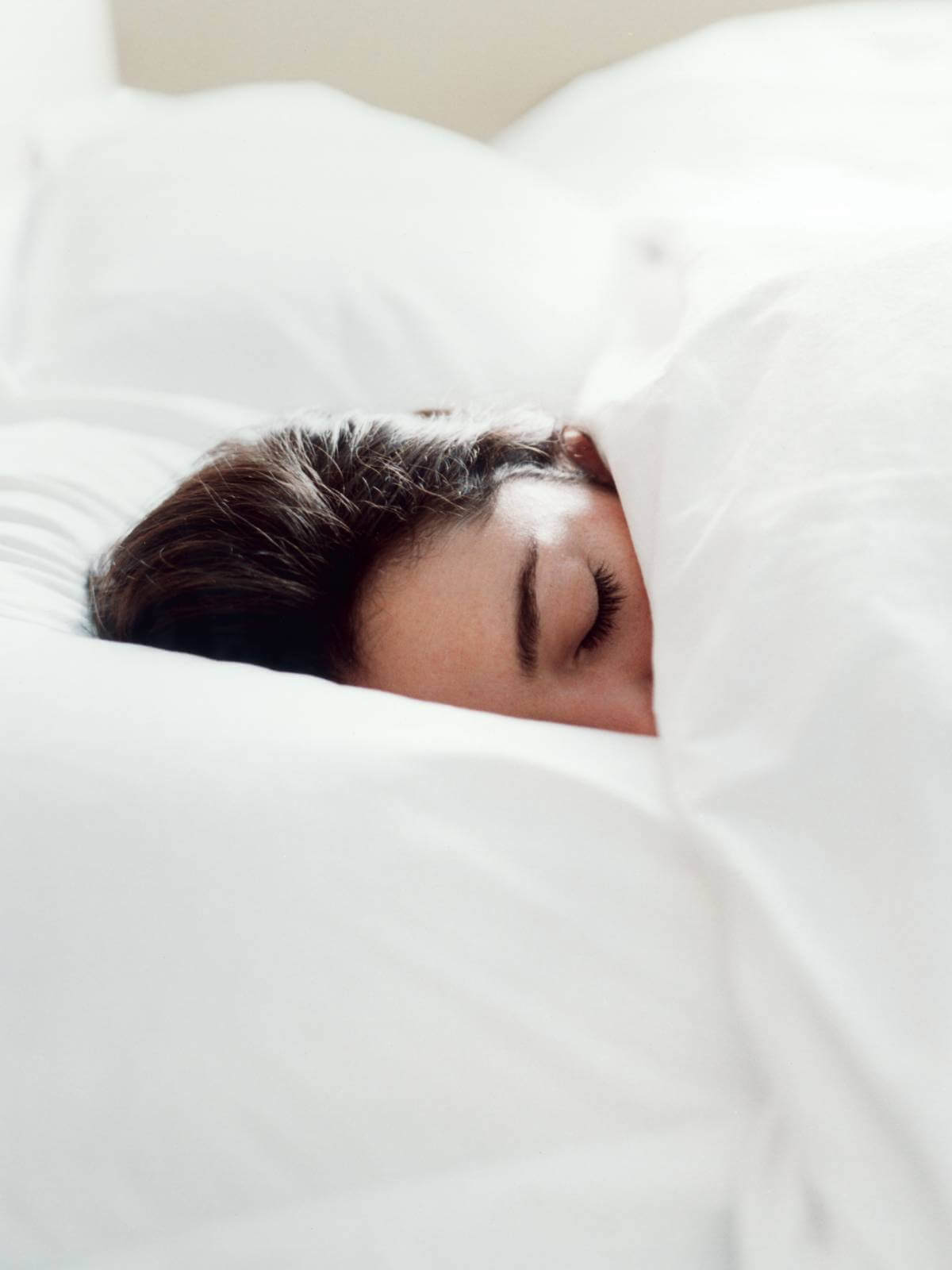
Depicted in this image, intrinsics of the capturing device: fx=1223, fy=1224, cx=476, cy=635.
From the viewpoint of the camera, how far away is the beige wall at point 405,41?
149 cm

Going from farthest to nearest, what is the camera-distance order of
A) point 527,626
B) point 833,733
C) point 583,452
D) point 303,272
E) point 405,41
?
1. point 405,41
2. point 303,272
3. point 583,452
4. point 527,626
5. point 833,733

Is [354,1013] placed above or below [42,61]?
below

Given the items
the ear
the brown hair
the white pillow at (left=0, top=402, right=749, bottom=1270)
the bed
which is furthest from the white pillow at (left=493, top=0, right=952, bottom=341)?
the white pillow at (left=0, top=402, right=749, bottom=1270)

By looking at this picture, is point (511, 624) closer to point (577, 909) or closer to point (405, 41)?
point (577, 909)

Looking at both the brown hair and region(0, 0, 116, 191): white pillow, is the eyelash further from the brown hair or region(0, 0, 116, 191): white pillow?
region(0, 0, 116, 191): white pillow

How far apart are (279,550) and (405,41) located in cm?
108

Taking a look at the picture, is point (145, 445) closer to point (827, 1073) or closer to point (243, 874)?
point (243, 874)

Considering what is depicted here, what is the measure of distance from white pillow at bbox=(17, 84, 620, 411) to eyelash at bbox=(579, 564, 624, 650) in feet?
1.17

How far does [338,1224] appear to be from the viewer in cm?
43

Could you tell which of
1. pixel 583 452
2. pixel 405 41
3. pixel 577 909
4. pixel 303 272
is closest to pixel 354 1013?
pixel 577 909

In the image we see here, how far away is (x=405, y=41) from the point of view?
151 centimetres

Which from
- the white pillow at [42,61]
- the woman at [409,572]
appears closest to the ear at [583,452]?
the woman at [409,572]

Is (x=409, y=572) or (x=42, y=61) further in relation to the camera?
(x=42, y=61)

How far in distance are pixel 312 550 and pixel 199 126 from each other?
2.15ft
